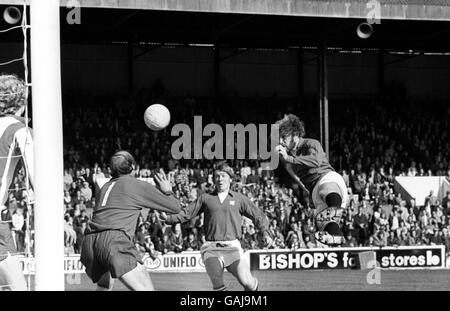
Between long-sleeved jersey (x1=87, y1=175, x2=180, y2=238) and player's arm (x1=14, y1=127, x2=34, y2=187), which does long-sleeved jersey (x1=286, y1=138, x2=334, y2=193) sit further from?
player's arm (x1=14, y1=127, x2=34, y2=187)

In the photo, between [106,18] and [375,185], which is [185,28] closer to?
[106,18]

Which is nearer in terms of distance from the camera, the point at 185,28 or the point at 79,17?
the point at 79,17

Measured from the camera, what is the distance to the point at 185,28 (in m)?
25.6

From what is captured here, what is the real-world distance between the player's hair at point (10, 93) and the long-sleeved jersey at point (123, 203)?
1918mm

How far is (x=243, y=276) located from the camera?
36.4 ft

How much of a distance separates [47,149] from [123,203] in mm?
3482

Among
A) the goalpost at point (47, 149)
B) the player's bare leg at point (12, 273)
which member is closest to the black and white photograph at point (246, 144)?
the player's bare leg at point (12, 273)

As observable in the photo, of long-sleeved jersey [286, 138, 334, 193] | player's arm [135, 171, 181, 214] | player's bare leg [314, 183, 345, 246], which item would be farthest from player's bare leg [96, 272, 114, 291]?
player's bare leg [314, 183, 345, 246]

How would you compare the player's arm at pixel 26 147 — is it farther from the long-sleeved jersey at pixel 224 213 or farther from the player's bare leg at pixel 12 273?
the long-sleeved jersey at pixel 224 213

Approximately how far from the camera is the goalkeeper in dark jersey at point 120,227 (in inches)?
362

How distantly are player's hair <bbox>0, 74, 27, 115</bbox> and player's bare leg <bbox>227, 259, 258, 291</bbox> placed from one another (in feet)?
13.2

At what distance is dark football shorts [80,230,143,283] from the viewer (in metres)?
9.16
